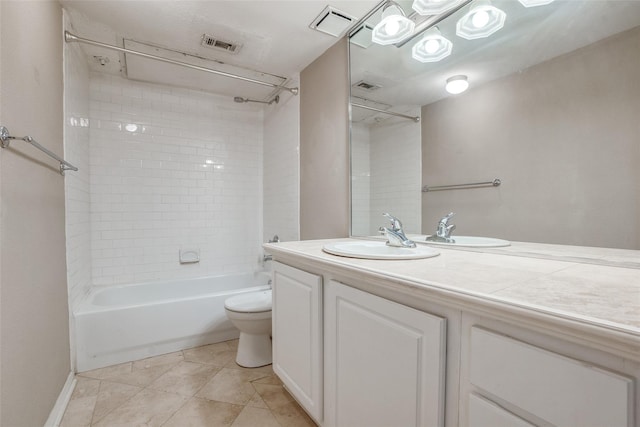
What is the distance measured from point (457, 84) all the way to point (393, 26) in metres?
0.57

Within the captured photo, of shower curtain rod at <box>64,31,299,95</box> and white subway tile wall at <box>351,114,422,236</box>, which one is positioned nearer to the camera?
white subway tile wall at <box>351,114,422,236</box>

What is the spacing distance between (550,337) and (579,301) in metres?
0.10

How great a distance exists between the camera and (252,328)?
1918mm

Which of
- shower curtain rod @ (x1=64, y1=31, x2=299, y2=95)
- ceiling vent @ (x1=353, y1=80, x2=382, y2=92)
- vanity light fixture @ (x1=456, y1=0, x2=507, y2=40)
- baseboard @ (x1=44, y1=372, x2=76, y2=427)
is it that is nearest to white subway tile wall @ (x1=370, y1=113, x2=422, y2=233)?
ceiling vent @ (x1=353, y1=80, x2=382, y2=92)

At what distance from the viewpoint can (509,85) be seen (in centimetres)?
116

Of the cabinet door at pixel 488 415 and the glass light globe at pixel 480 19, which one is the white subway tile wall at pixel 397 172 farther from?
the cabinet door at pixel 488 415

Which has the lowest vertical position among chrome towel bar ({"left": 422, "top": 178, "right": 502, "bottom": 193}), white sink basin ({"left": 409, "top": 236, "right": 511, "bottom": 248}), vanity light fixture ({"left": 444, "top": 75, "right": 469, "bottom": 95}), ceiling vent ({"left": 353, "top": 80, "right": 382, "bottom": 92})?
white sink basin ({"left": 409, "top": 236, "right": 511, "bottom": 248})

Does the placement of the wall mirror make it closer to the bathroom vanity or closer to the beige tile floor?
the bathroom vanity

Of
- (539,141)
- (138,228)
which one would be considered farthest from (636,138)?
(138,228)

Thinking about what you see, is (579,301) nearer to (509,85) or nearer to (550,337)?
(550,337)

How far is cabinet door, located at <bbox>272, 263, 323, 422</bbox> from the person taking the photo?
1.17m

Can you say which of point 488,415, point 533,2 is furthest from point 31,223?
point 533,2

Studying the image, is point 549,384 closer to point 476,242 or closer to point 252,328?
point 476,242

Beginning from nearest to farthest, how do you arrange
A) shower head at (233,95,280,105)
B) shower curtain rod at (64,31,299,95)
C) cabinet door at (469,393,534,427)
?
cabinet door at (469,393,534,427)
shower curtain rod at (64,31,299,95)
shower head at (233,95,280,105)
